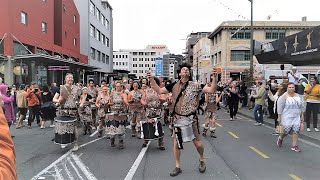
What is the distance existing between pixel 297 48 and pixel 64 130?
10.2 m

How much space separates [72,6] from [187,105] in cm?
3712

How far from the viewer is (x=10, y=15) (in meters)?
22.6

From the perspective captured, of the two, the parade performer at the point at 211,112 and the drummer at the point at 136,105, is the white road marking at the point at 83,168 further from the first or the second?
the parade performer at the point at 211,112

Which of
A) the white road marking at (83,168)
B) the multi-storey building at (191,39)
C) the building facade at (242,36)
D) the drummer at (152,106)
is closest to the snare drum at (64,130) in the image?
the white road marking at (83,168)

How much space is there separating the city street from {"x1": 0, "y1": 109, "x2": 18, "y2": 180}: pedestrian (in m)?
4.75

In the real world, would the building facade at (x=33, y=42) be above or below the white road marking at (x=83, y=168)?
above

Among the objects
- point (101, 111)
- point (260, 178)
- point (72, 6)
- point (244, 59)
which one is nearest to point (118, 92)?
point (101, 111)

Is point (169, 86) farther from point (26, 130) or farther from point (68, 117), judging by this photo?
point (26, 130)

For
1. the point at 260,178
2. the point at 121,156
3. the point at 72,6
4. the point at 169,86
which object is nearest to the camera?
the point at 260,178

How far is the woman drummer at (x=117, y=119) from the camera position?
341 inches

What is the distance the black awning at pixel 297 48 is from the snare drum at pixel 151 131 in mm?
6904

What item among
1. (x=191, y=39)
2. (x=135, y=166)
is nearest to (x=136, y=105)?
(x=135, y=166)

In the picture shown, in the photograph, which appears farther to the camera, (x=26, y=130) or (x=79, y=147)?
(x=26, y=130)

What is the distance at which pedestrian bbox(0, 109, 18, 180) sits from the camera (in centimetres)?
121
